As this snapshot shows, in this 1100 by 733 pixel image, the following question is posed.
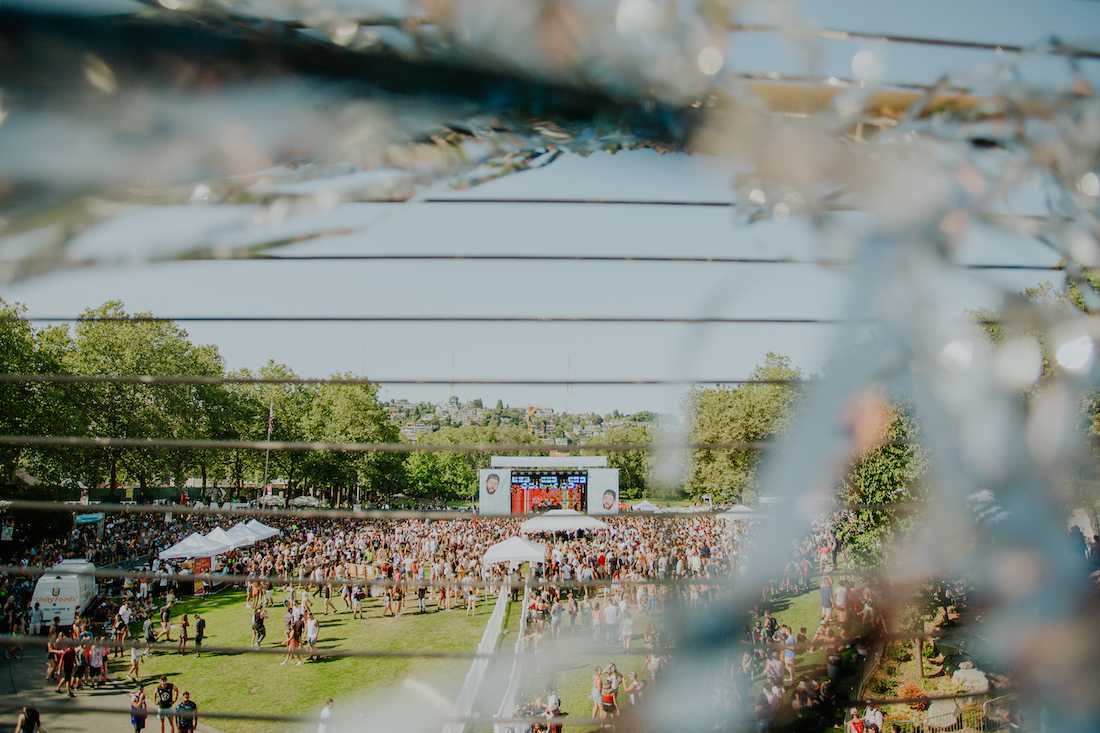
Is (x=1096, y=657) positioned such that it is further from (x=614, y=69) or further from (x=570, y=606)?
(x=570, y=606)

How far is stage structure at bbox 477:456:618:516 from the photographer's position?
99.2ft

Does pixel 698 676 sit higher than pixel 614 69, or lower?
lower

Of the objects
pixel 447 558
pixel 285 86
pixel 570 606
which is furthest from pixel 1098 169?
pixel 447 558

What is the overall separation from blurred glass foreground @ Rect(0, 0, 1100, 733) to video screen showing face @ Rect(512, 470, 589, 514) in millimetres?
29184

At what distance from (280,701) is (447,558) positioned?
8.34m

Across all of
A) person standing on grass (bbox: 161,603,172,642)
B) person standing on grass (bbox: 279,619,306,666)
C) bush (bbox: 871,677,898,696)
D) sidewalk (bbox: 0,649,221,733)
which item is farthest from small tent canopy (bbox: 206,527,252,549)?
bush (bbox: 871,677,898,696)

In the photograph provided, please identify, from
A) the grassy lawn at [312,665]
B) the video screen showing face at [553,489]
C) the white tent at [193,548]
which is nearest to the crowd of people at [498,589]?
the grassy lawn at [312,665]

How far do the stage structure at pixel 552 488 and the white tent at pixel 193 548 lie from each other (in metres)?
14.2

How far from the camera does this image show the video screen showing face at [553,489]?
99.2 feet

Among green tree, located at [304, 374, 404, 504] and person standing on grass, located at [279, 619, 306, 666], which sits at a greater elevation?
green tree, located at [304, 374, 404, 504]

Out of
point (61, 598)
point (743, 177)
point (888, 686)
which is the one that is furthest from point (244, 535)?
point (743, 177)

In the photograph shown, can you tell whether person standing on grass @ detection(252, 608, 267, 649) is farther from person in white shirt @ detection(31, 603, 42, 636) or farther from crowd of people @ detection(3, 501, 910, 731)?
person in white shirt @ detection(31, 603, 42, 636)

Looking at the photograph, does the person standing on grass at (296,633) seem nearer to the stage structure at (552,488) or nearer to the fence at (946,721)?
the fence at (946,721)

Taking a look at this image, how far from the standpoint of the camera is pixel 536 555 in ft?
41.0
